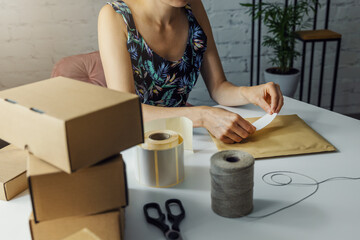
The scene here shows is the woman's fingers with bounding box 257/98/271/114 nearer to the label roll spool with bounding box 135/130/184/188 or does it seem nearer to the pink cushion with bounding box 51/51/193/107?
the label roll spool with bounding box 135/130/184/188

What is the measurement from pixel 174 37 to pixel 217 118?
0.50 meters

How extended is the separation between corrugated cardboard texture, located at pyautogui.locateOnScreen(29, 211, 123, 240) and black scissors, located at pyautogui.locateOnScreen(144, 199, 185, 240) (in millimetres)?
91

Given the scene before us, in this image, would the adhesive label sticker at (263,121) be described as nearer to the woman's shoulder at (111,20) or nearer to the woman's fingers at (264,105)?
the woman's fingers at (264,105)

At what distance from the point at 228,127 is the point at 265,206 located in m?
0.30

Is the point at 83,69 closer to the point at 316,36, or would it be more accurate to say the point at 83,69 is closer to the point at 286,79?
the point at 286,79

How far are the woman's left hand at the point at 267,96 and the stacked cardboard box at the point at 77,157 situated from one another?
0.59 metres

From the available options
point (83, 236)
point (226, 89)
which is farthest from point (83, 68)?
point (83, 236)

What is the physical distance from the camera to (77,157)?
0.57m

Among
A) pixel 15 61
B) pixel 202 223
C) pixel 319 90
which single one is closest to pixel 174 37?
pixel 202 223

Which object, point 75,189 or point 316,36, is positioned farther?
point 316,36

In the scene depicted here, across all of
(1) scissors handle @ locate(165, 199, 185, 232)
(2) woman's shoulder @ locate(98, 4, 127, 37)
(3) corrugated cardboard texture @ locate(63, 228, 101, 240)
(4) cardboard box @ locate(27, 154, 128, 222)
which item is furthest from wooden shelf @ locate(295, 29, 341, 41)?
(3) corrugated cardboard texture @ locate(63, 228, 101, 240)

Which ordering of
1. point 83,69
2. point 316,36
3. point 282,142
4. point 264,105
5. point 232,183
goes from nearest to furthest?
point 232,183 < point 282,142 < point 264,105 < point 83,69 < point 316,36

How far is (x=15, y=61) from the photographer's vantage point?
2.28 metres

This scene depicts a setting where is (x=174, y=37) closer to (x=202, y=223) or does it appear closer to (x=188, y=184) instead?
(x=188, y=184)
